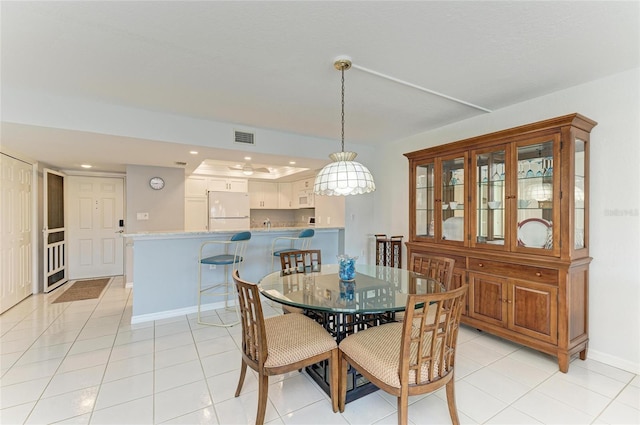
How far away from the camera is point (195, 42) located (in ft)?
6.28

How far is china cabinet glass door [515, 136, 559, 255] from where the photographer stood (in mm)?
2406

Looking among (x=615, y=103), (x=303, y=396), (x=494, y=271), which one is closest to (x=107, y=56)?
(x=303, y=396)

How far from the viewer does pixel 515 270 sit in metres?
2.61

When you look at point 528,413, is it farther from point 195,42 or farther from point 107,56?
point 107,56

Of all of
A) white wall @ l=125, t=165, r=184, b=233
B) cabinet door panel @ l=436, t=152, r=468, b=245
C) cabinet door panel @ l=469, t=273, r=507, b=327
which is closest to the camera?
cabinet door panel @ l=469, t=273, r=507, b=327

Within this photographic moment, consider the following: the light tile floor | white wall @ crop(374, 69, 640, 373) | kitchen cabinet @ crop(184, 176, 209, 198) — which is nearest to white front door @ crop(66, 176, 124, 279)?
kitchen cabinet @ crop(184, 176, 209, 198)

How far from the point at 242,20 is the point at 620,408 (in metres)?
3.36

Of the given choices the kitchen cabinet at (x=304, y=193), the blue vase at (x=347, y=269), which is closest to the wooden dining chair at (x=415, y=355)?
the blue vase at (x=347, y=269)

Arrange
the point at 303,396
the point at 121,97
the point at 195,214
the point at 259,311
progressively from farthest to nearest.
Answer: the point at 195,214, the point at 121,97, the point at 303,396, the point at 259,311

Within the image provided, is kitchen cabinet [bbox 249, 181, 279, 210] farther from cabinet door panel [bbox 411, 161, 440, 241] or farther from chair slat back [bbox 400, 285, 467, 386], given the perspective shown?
chair slat back [bbox 400, 285, 467, 386]

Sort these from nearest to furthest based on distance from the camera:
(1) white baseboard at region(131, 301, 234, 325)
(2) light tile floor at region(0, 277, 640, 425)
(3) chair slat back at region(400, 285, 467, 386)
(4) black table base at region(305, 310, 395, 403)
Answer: (3) chair slat back at region(400, 285, 467, 386) → (2) light tile floor at region(0, 277, 640, 425) → (4) black table base at region(305, 310, 395, 403) → (1) white baseboard at region(131, 301, 234, 325)

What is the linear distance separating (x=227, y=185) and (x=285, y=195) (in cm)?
148

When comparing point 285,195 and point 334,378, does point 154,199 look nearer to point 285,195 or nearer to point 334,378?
point 285,195

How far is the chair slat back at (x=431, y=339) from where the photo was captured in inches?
56.5
